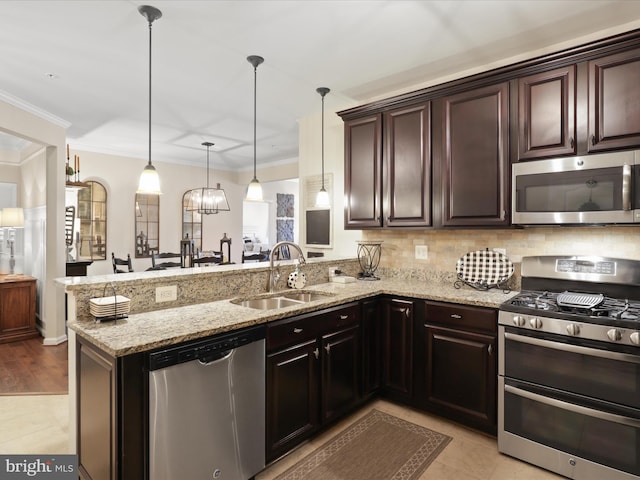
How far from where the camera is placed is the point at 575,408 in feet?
6.61

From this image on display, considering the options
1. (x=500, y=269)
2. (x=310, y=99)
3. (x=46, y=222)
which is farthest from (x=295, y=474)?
(x=46, y=222)

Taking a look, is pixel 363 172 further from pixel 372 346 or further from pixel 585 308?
pixel 585 308

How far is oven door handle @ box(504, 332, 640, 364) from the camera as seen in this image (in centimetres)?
187

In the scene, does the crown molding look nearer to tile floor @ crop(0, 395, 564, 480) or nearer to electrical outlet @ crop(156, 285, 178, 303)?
tile floor @ crop(0, 395, 564, 480)

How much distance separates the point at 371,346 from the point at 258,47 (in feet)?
7.82

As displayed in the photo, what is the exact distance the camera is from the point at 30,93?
3.69 meters

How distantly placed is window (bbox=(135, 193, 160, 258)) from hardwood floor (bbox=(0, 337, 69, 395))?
2.28m

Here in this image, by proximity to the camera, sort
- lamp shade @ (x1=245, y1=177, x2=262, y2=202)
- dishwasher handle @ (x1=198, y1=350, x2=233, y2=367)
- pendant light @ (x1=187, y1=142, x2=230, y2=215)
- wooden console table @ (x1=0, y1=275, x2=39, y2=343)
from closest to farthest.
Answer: dishwasher handle @ (x1=198, y1=350, x2=233, y2=367), lamp shade @ (x1=245, y1=177, x2=262, y2=202), wooden console table @ (x1=0, y1=275, x2=39, y2=343), pendant light @ (x1=187, y1=142, x2=230, y2=215)

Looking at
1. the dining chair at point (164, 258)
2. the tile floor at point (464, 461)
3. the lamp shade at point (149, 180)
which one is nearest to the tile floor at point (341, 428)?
the tile floor at point (464, 461)

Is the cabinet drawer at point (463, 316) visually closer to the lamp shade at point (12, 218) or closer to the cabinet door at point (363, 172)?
the cabinet door at point (363, 172)

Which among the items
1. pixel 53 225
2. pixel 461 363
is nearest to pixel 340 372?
pixel 461 363

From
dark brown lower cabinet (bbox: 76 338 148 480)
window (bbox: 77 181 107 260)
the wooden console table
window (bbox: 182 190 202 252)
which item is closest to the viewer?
dark brown lower cabinet (bbox: 76 338 148 480)

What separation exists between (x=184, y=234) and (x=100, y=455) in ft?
19.3

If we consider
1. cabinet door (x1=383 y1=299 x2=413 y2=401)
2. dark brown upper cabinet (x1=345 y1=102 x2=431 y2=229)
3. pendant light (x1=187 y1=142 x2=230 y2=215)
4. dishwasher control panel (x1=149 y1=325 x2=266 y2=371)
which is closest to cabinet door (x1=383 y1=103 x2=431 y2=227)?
dark brown upper cabinet (x1=345 y1=102 x2=431 y2=229)
